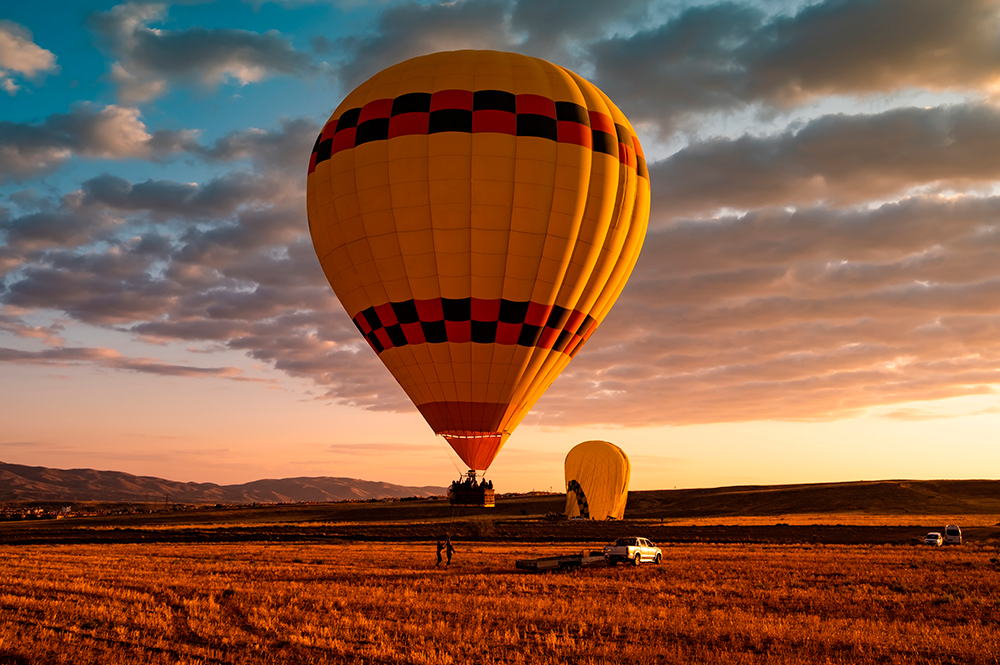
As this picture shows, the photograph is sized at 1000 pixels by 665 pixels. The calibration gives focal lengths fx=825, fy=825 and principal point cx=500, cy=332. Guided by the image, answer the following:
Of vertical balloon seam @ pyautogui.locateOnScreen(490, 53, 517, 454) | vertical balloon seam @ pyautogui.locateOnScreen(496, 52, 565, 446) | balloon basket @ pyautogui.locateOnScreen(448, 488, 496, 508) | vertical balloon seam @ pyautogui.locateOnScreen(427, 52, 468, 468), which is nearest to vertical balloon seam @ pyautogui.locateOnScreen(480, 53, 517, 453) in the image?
vertical balloon seam @ pyautogui.locateOnScreen(490, 53, 517, 454)

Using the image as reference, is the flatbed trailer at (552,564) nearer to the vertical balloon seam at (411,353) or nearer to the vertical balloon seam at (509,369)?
the vertical balloon seam at (509,369)

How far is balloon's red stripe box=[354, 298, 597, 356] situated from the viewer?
3102 cm

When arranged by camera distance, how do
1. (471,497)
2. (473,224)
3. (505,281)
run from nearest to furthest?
(473,224), (505,281), (471,497)

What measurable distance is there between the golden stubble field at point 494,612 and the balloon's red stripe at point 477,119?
16.0 metres

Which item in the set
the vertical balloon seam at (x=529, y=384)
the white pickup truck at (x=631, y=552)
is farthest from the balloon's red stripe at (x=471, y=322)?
the white pickup truck at (x=631, y=552)

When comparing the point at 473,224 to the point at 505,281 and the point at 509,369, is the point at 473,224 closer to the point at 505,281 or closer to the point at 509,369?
the point at 505,281

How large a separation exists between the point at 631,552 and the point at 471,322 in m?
10.5

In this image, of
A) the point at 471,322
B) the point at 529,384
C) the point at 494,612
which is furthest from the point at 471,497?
the point at 494,612

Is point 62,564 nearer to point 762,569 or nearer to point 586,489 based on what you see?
point 762,569

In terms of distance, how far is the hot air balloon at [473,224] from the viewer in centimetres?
3056

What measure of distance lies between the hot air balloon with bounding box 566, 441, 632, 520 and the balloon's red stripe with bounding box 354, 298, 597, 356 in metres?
31.2

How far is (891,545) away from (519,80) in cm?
3098

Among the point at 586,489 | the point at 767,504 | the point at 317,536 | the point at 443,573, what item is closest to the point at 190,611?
the point at 443,573

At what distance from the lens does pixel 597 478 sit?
63.1 m
